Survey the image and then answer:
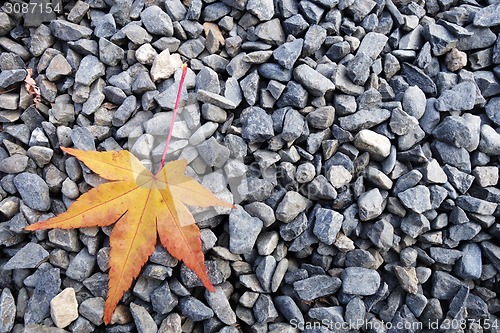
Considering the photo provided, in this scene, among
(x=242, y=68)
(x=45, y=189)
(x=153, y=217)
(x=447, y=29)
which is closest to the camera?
(x=153, y=217)

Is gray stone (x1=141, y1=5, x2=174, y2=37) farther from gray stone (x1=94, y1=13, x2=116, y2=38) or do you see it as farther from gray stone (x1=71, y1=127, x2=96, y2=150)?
gray stone (x1=71, y1=127, x2=96, y2=150)

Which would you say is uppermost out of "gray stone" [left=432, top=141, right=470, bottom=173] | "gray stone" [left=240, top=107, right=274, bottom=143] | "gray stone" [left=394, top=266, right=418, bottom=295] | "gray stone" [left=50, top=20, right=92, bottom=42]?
"gray stone" [left=50, top=20, right=92, bottom=42]

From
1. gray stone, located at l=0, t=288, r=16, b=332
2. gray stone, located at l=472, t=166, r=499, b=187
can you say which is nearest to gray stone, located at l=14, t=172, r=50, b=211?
gray stone, located at l=0, t=288, r=16, b=332

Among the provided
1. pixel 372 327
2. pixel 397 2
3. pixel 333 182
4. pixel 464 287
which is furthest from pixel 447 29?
pixel 372 327

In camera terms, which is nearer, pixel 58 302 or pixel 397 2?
pixel 58 302

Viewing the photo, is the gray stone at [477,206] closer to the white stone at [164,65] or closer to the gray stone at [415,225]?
the gray stone at [415,225]

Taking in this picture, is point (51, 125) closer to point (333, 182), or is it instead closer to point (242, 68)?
point (242, 68)

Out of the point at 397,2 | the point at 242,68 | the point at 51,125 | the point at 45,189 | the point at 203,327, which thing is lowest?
the point at 203,327

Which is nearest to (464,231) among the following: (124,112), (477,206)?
(477,206)
